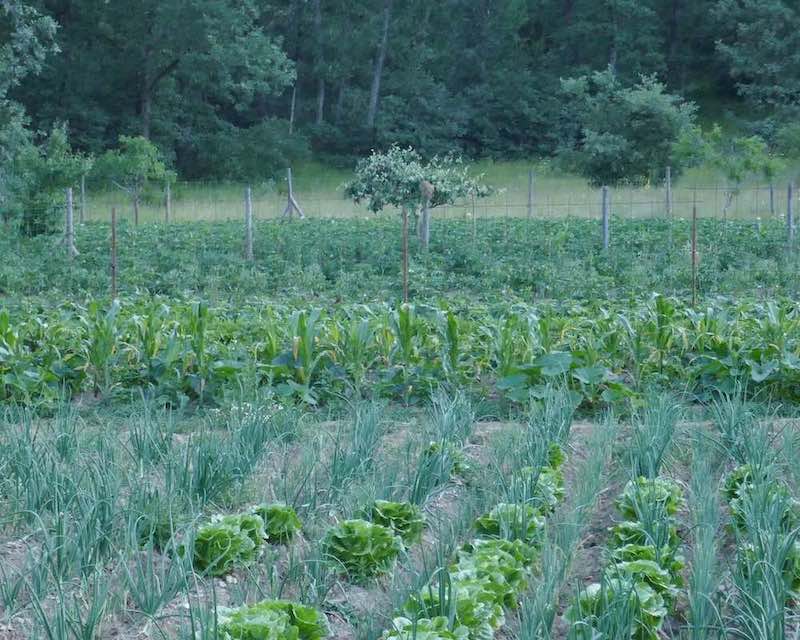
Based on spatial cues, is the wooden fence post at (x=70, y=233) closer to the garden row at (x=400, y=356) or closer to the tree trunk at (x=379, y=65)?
the garden row at (x=400, y=356)

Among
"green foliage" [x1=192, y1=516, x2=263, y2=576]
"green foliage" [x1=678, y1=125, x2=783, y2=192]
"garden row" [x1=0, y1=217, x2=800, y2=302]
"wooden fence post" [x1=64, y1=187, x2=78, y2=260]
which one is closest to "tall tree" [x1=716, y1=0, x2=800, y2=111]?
"green foliage" [x1=678, y1=125, x2=783, y2=192]

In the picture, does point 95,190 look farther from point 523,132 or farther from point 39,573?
point 39,573

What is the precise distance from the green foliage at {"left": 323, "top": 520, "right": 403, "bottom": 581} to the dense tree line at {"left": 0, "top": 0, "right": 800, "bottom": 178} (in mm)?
30282

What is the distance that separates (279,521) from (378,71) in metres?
38.8

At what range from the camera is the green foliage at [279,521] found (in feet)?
14.1

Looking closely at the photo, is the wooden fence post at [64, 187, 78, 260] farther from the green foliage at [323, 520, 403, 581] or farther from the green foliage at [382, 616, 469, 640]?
the green foliage at [382, 616, 469, 640]

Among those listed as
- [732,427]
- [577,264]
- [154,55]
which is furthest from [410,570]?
[154,55]

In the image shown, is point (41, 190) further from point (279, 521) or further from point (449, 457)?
point (279, 521)

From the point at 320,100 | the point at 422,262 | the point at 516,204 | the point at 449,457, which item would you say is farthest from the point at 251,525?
the point at 320,100

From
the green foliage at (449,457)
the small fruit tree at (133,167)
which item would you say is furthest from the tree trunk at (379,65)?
the green foliage at (449,457)

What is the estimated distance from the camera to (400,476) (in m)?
4.87

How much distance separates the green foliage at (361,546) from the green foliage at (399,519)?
0.13m

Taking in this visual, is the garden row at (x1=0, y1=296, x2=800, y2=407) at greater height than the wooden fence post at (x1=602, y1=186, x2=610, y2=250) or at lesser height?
lesser

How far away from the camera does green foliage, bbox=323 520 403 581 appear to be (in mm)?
4012
